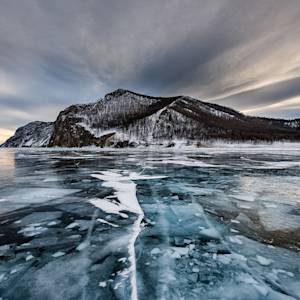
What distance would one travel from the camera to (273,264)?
346cm

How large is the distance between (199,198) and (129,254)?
4.10m

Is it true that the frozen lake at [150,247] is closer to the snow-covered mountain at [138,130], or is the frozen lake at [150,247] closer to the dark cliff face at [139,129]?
the snow-covered mountain at [138,130]

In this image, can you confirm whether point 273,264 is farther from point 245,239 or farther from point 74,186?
point 74,186

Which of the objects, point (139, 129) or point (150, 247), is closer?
point (150, 247)

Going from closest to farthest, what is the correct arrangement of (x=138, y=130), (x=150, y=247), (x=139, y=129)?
1. (x=150, y=247)
2. (x=138, y=130)
3. (x=139, y=129)

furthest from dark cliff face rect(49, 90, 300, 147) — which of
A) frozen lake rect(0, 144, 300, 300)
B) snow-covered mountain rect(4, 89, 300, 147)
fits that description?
frozen lake rect(0, 144, 300, 300)

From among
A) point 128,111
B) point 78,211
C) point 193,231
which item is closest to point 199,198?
point 193,231

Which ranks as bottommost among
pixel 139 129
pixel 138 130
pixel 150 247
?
pixel 150 247

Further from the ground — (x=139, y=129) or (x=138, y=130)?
(x=139, y=129)

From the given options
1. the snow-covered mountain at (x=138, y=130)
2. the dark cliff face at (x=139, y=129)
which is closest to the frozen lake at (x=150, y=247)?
the snow-covered mountain at (x=138, y=130)

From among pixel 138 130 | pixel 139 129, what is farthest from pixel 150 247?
pixel 139 129

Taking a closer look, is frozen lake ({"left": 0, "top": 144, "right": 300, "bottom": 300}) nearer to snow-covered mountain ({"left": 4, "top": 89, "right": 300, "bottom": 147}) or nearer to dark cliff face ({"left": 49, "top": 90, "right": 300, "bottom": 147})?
snow-covered mountain ({"left": 4, "top": 89, "right": 300, "bottom": 147})

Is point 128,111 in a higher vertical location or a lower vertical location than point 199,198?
higher

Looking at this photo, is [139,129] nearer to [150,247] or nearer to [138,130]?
[138,130]
